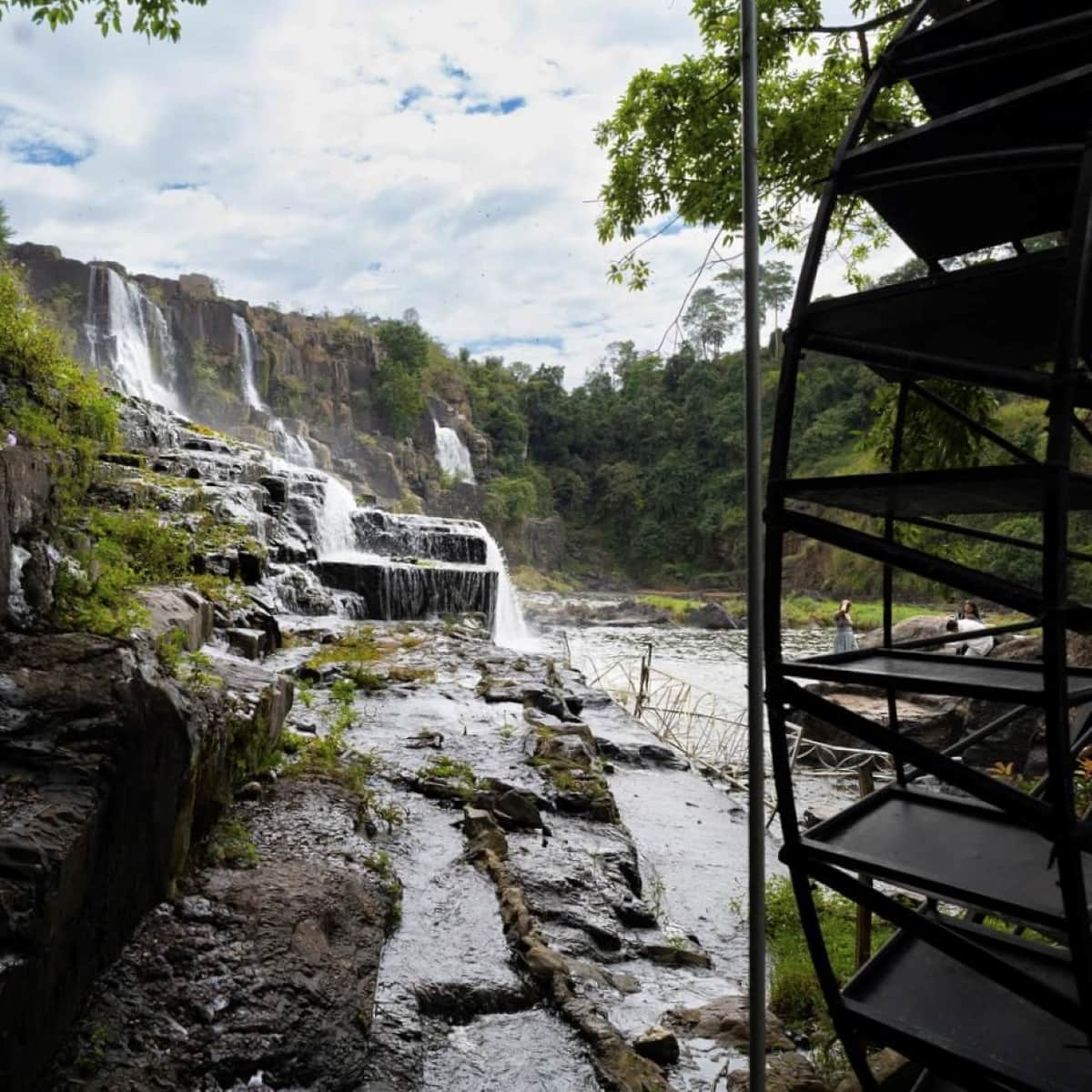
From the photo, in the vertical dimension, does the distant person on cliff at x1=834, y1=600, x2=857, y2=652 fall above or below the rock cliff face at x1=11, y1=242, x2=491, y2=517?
below

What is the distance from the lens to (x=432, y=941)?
11.5 ft

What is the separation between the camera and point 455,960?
3393mm

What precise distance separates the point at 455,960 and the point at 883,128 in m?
4.15

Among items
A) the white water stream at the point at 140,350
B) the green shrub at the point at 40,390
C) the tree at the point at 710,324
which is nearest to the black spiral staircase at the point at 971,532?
the green shrub at the point at 40,390

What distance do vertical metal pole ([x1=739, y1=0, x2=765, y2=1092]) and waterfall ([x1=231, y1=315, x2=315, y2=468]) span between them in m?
29.5

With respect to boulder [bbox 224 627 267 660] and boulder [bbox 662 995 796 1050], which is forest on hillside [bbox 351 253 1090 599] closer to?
boulder [bbox 224 627 267 660]

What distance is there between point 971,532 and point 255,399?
1355 inches

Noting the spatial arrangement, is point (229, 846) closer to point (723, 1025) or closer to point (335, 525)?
point (723, 1025)

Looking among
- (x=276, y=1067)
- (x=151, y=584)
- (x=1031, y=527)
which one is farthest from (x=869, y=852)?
(x=1031, y=527)

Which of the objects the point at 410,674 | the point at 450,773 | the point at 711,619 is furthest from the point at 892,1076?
the point at 711,619

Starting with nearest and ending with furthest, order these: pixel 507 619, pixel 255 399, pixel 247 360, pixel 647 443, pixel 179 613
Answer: pixel 179 613 < pixel 507 619 < pixel 255 399 < pixel 247 360 < pixel 647 443

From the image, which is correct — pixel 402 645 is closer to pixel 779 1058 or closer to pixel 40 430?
pixel 40 430

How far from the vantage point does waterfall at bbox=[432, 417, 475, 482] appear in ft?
142

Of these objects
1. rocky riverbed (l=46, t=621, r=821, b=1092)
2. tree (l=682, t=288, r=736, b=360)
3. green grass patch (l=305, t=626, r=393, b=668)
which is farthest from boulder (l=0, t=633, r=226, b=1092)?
tree (l=682, t=288, r=736, b=360)
